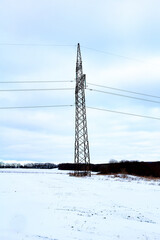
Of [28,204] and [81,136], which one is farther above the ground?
[81,136]

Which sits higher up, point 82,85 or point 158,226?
point 82,85

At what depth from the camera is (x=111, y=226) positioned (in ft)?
28.4

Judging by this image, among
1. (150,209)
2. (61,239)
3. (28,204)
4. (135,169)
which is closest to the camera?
(61,239)

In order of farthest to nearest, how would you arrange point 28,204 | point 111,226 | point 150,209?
point 150,209 → point 28,204 → point 111,226

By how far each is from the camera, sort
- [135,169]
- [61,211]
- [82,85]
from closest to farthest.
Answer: [61,211], [82,85], [135,169]

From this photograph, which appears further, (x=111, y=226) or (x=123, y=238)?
(x=111, y=226)

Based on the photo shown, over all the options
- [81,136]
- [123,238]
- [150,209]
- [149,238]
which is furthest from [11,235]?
[81,136]

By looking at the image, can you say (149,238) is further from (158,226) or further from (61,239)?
(61,239)

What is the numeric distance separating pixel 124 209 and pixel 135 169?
57955mm

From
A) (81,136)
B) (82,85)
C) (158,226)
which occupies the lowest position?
(158,226)

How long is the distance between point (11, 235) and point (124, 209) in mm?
6249

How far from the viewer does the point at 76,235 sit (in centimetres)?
734

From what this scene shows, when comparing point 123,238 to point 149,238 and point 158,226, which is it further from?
point 158,226

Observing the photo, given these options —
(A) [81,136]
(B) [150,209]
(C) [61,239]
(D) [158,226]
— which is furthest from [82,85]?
(C) [61,239]
